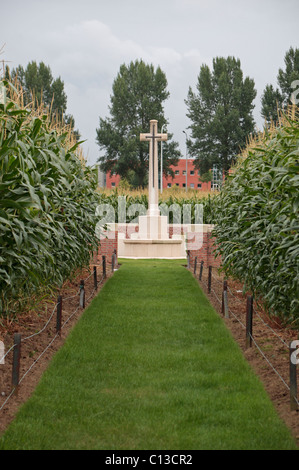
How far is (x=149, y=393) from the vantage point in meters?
4.71

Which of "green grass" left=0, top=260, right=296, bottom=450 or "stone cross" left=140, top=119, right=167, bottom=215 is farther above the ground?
"stone cross" left=140, top=119, right=167, bottom=215

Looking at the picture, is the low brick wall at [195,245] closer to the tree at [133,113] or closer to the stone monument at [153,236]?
the stone monument at [153,236]

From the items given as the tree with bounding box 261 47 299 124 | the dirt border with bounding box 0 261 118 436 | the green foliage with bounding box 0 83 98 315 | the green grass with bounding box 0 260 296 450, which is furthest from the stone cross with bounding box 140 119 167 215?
the tree with bounding box 261 47 299 124

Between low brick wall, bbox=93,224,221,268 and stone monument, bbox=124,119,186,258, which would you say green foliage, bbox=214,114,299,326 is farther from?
stone monument, bbox=124,119,186,258

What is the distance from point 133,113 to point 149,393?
1637 inches

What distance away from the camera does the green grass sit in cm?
379

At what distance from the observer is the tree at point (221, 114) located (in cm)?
4141

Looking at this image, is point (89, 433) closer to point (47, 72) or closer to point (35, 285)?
point (35, 285)

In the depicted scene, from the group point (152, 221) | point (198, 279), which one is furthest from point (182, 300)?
point (152, 221)

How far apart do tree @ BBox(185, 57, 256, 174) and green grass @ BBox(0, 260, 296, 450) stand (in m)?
35.1

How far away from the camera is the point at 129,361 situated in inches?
222

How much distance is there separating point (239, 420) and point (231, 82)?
42.1 m

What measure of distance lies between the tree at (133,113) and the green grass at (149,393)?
120ft

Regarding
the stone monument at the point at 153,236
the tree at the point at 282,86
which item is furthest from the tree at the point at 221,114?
the stone monument at the point at 153,236
